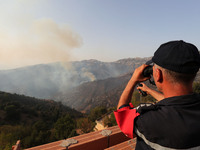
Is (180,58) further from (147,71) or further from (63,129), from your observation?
(63,129)

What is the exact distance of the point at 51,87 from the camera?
595 feet

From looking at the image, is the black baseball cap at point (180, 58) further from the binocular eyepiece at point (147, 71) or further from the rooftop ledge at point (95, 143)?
the rooftop ledge at point (95, 143)

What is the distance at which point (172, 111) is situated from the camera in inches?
35.2

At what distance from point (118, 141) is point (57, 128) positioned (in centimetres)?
2382

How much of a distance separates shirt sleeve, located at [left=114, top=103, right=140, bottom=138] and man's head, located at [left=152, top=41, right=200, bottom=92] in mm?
432

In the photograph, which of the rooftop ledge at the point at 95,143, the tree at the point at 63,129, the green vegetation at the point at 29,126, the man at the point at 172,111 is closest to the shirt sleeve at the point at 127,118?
the man at the point at 172,111

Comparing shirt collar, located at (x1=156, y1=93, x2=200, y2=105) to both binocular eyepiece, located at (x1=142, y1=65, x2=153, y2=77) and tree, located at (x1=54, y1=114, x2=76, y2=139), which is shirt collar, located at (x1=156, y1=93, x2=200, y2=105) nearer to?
→ binocular eyepiece, located at (x1=142, y1=65, x2=153, y2=77)

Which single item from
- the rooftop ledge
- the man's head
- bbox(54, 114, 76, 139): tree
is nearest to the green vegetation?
bbox(54, 114, 76, 139): tree

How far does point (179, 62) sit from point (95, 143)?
1.94 metres

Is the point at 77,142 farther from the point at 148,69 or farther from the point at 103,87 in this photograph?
the point at 103,87

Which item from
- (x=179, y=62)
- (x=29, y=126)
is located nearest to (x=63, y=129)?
(x=29, y=126)

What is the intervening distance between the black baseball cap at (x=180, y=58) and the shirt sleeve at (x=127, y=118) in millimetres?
483

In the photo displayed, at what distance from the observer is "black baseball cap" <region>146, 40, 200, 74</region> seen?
3.10ft

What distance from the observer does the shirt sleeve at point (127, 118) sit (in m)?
1.03
